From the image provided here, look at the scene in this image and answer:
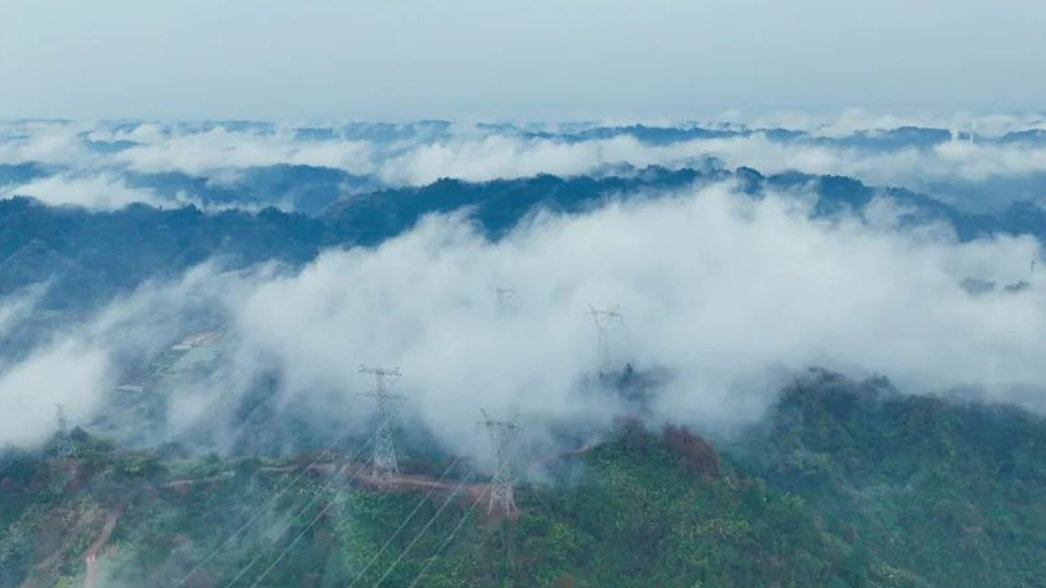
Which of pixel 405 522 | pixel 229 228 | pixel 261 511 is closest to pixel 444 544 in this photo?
pixel 405 522

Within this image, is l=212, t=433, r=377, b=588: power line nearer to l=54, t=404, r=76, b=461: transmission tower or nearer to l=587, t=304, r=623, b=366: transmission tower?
l=54, t=404, r=76, b=461: transmission tower

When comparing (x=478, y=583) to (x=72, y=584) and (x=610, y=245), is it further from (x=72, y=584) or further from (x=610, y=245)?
(x=610, y=245)

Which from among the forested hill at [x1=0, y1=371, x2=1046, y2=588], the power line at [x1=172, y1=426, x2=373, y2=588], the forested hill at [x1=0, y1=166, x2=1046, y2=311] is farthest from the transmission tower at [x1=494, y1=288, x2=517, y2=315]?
the forested hill at [x1=0, y1=371, x2=1046, y2=588]

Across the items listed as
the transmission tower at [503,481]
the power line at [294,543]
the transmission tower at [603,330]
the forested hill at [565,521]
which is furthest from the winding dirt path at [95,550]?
the transmission tower at [603,330]

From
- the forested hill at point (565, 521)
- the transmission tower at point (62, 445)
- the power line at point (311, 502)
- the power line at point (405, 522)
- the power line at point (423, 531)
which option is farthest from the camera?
the transmission tower at point (62, 445)

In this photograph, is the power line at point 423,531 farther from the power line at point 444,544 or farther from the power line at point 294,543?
the power line at point 294,543
